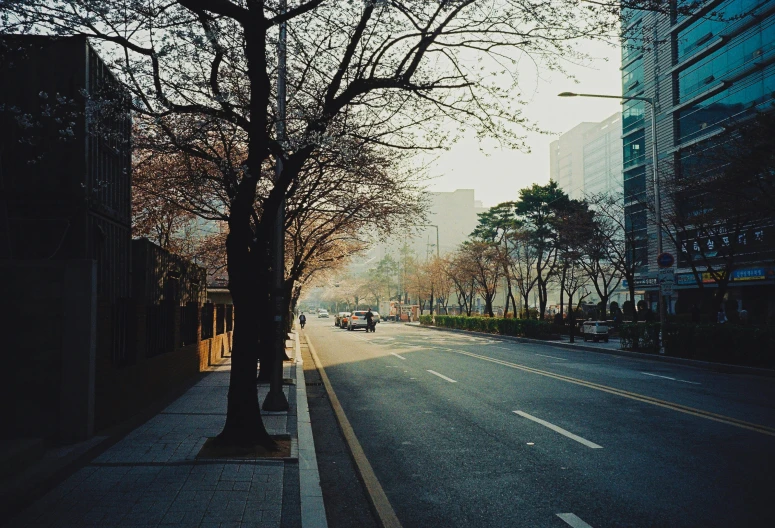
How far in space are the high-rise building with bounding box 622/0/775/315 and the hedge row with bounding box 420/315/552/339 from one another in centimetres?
798

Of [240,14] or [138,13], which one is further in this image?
[138,13]

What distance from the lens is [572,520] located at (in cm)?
546

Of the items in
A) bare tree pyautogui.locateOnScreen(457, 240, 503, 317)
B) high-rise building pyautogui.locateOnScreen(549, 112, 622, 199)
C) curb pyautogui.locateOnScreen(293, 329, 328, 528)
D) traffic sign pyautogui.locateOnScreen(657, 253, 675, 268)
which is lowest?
curb pyautogui.locateOnScreen(293, 329, 328, 528)

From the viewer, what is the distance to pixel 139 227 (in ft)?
73.2

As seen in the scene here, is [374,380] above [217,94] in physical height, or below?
below

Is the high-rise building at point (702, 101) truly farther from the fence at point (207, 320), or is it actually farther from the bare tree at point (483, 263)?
the fence at point (207, 320)

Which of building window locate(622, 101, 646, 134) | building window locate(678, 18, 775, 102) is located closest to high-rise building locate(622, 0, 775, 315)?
building window locate(678, 18, 775, 102)

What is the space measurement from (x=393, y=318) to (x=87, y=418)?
8986cm

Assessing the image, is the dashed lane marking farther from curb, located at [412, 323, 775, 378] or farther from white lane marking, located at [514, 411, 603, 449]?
curb, located at [412, 323, 775, 378]

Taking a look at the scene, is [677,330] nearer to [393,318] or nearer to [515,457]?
[515,457]

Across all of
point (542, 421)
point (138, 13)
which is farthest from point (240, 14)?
point (542, 421)

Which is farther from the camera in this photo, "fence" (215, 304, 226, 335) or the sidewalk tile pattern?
"fence" (215, 304, 226, 335)

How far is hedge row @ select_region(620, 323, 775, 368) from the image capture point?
18.9m

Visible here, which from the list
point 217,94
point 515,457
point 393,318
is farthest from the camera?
point 393,318
